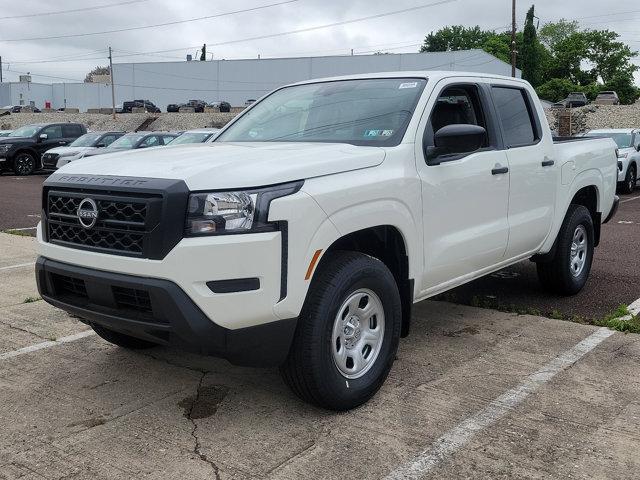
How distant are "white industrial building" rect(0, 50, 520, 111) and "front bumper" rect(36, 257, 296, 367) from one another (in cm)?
6659

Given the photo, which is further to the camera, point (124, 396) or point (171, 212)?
point (124, 396)

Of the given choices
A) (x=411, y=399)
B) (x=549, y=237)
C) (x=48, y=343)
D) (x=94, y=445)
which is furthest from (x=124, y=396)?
(x=549, y=237)

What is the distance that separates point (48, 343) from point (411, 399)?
2.85 m

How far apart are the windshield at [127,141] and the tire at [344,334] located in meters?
17.6

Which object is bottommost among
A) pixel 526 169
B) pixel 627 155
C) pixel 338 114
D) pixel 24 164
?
pixel 24 164

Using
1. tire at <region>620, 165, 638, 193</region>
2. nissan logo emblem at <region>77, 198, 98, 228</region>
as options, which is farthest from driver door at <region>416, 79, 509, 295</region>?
tire at <region>620, 165, 638, 193</region>

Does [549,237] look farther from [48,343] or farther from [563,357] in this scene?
[48,343]

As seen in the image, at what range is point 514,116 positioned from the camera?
5637 millimetres

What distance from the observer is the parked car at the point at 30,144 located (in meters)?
23.9

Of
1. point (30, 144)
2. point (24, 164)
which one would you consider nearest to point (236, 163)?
point (24, 164)

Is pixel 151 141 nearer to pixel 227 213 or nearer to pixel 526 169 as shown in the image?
pixel 526 169

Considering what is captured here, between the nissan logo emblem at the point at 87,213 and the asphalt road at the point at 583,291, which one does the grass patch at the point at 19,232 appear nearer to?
the asphalt road at the point at 583,291

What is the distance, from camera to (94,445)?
141 inches

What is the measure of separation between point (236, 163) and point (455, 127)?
4.82 ft
